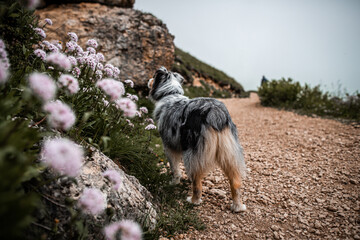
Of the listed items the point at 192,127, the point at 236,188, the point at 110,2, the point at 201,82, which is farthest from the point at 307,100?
the point at 110,2

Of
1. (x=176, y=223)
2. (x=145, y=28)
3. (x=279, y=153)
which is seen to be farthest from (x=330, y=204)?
(x=145, y=28)

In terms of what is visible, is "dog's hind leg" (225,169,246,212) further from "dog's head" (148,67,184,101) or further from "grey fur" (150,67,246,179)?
"dog's head" (148,67,184,101)

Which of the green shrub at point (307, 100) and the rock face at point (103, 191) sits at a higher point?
the green shrub at point (307, 100)

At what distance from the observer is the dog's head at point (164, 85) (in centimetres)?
395

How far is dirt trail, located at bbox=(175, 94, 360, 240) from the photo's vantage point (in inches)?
93.7

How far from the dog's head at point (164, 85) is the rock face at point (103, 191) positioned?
2.10m

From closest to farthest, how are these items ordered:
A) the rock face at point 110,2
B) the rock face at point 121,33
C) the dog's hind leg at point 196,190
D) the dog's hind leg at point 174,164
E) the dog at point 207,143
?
the dog at point 207,143
the dog's hind leg at point 196,190
the dog's hind leg at point 174,164
the rock face at point 121,33
the rock face at point 110,2

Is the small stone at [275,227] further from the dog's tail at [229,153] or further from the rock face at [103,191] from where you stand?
the rock face at [103,191]

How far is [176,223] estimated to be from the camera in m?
2.25

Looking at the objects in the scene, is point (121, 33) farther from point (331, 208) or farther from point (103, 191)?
point (331, 208)

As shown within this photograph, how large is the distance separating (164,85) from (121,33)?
4.11 meters

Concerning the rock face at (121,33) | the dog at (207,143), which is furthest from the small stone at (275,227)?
the rock face at (121,33)

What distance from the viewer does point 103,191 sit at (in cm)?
173

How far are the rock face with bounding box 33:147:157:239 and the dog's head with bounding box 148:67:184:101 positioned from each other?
2104 millimetres
